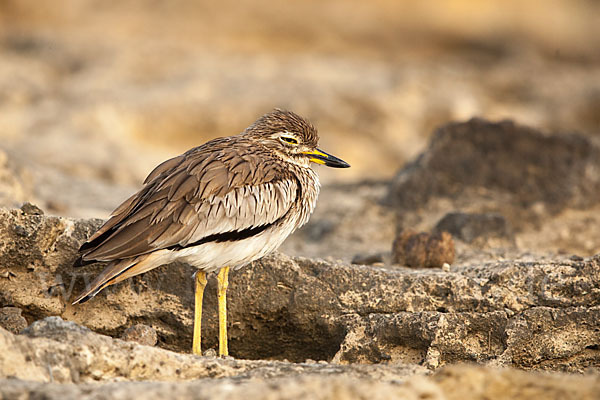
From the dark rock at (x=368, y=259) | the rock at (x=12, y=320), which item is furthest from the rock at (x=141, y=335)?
the dark rock at (x=368, y=259)

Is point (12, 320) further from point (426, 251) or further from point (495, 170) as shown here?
point (495, 170)

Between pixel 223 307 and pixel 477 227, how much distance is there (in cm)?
321

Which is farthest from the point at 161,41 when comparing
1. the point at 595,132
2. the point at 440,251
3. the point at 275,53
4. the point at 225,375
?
the point at 225,375

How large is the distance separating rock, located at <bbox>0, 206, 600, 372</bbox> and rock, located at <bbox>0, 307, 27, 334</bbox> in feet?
0.64

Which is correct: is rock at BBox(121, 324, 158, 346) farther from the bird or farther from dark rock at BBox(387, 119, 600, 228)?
dark rock at BBox(387, 119, 600, 228)

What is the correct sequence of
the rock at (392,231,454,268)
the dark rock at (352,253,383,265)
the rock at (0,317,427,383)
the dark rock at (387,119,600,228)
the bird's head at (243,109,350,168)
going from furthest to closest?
the dark rock at (387,119,600,228)
the dark rock at (352,253,383,265)
the rock at (392,231,454,268)
the bird's head at (243,109,350,168)
the rock at (0,317,427,383)

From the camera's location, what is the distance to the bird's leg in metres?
4.97

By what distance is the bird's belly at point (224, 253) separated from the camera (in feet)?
16.0

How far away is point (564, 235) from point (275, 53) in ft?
34.7

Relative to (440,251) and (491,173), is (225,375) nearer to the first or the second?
(440,251)

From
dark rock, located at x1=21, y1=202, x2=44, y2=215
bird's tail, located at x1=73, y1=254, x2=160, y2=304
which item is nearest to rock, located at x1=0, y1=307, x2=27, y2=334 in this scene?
bird's tail, located at x1=73, y1=254, x2=160, y2=304

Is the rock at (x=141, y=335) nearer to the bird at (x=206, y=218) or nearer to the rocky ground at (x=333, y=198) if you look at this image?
the rocky ground at (x=333, y=198)

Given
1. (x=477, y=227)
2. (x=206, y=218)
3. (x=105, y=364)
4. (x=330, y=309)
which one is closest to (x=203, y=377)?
(x=105, y=364)

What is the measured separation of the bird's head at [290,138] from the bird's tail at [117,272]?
1476 millimetres
